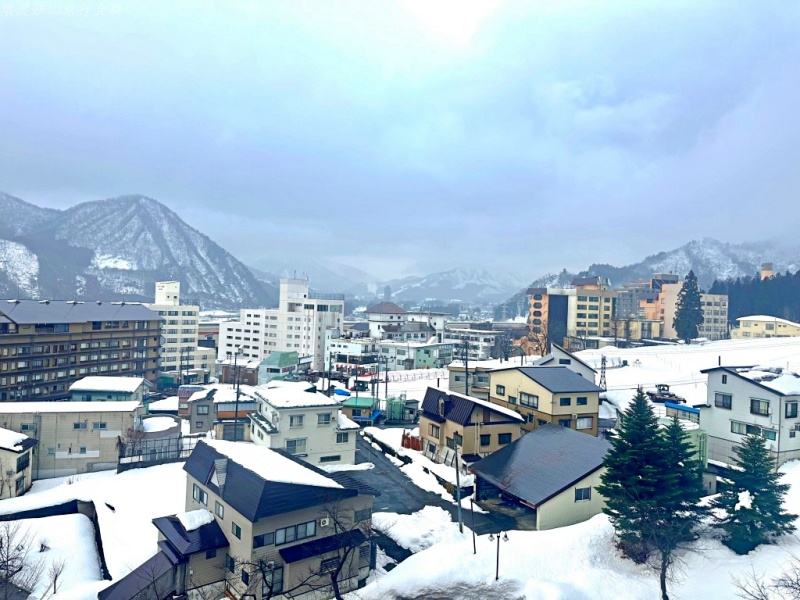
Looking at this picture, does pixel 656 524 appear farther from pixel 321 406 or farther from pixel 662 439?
pixel 321 406

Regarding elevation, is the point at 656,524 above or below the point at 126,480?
above

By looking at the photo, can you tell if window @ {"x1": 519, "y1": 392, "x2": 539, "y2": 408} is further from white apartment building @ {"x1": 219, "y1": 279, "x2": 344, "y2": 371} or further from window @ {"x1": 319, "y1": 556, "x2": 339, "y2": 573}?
white apartment building @ {"x1": 219, "y1": 279, "x2": 344, "y2": 371}

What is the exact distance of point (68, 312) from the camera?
5681 cm

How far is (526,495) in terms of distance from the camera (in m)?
22.0

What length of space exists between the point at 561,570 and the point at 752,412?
16.6m

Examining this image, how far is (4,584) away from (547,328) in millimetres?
79483

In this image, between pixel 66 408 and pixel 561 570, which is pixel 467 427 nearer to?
pixel 561 570

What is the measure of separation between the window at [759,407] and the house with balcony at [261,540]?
69.9ft

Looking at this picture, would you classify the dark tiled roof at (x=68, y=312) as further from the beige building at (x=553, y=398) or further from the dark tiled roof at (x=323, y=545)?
the dark tiled roof at (x=323, y=545)

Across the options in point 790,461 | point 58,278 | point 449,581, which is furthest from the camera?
point 58,278

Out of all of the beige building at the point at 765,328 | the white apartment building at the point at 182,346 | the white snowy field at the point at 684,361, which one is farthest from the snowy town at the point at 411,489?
the beige building at the point at 765,328

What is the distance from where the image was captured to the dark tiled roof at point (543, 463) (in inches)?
869

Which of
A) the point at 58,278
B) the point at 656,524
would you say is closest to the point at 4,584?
the point at 656,524

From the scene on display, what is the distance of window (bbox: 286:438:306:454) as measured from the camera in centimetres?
2989
